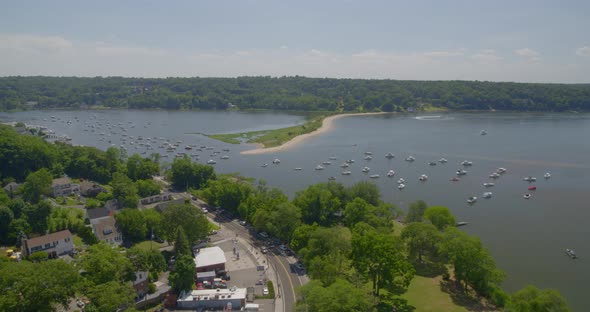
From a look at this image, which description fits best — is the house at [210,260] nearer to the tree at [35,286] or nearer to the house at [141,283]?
the house at [141,283]

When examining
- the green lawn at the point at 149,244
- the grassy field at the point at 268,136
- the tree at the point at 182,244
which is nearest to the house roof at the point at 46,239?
the green lawn at the point at 149,244

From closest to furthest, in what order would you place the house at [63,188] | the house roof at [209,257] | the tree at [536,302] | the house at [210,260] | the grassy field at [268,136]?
the tree at [536,302]
the house at [210,260]
the house roof at [209,257]
the house at [63,188]
the grassy field at [268,136]

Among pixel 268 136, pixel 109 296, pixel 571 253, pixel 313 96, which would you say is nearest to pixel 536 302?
pixel 571 253

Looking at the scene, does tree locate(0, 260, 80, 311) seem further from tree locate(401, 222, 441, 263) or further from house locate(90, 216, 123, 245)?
tree locate(401, 222, 441, 263)

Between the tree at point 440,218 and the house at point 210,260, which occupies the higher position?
the tree at point 440,218

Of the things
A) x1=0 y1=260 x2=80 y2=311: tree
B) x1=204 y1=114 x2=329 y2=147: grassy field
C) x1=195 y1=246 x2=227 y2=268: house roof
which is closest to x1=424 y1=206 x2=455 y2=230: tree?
x1=195 y1=246 x2=227 y2=268: house roof

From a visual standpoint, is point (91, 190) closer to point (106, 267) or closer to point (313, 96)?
point (106, 267)
